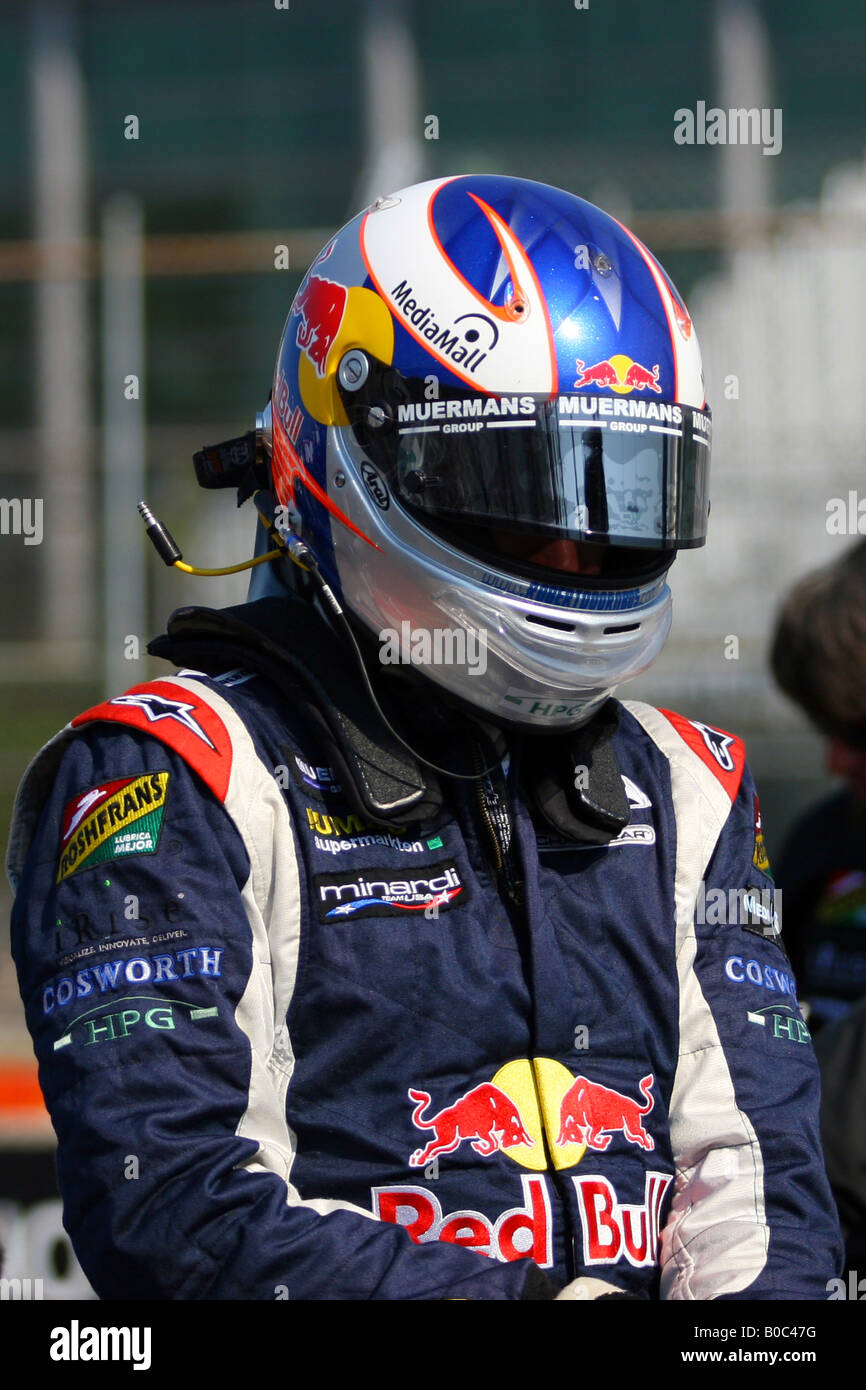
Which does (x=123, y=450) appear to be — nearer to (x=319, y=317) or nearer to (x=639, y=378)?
(x=319, y=317)

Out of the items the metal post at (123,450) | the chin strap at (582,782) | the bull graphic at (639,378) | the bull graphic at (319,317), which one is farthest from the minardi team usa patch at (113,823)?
the metal post at (123,450)

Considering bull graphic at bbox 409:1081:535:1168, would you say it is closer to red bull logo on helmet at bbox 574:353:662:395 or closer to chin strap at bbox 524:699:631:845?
chin strap at bbox 524:699:631:845

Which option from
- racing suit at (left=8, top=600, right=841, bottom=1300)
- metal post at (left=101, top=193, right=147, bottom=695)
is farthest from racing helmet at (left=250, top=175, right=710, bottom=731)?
metal post at (left=101, top=193, right=147, bottom=695)

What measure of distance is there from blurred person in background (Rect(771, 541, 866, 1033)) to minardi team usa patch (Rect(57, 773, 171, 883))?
206 centimetres

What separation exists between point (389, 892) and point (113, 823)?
0.34 m

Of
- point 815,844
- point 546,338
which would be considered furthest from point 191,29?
point 546,338

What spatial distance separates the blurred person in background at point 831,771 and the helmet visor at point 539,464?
1657mm

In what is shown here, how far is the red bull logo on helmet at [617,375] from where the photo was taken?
6.70 ft

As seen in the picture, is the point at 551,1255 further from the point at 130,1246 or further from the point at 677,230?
the point at 677,230

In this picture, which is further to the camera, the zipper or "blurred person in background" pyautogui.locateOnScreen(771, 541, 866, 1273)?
"blurred person in background" pyautogui.locateOnScreen(771, 541, 866, 1273)

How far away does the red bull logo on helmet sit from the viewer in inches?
80.4

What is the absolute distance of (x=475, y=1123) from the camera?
1870 millimetres

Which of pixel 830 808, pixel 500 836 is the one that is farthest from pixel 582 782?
pixel 830 808
